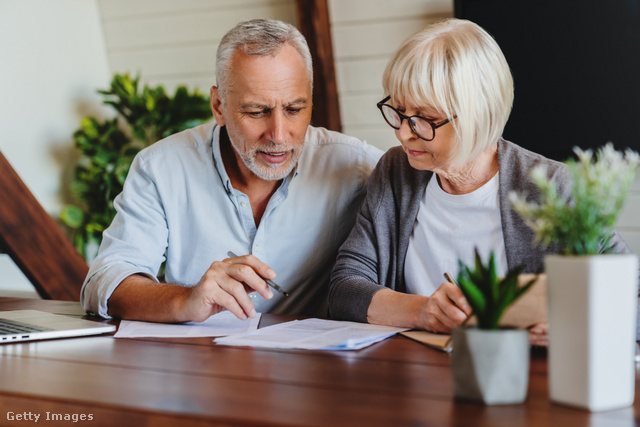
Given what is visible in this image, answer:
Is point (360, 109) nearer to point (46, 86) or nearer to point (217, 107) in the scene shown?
point (217, 107)

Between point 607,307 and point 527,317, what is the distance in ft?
1.02

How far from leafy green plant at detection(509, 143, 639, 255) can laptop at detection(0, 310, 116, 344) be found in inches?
38.9

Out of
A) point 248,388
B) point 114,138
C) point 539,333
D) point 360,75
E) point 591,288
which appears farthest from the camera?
point 114,138

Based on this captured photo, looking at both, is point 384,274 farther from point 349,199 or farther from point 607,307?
point 607,307

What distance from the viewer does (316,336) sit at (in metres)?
1.35

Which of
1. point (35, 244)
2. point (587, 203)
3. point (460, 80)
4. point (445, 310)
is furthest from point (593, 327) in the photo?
point (35, 244)

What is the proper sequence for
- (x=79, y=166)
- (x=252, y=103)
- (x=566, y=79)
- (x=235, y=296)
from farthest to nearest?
(x=79, y=166) → (x=566, y=79) → (x=252, y=103) → (x=235, y=296)

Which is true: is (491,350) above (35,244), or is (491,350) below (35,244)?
above

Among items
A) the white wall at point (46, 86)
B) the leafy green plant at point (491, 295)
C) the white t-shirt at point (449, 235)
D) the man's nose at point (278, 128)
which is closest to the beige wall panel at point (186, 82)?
the white wall at point (46, 86)

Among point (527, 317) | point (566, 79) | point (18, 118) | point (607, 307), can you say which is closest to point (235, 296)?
point (527, 317)

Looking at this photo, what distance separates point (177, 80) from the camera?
13.0ft

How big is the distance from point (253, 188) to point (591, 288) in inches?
49.7

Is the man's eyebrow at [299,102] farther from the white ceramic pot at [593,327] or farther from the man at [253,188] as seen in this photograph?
the white ceramic pot at [593,327]

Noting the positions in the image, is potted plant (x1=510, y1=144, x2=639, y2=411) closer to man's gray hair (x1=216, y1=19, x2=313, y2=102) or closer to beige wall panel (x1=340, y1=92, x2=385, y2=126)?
man's gray hair (x1=216, y1=19, x2=313, y2=102)
